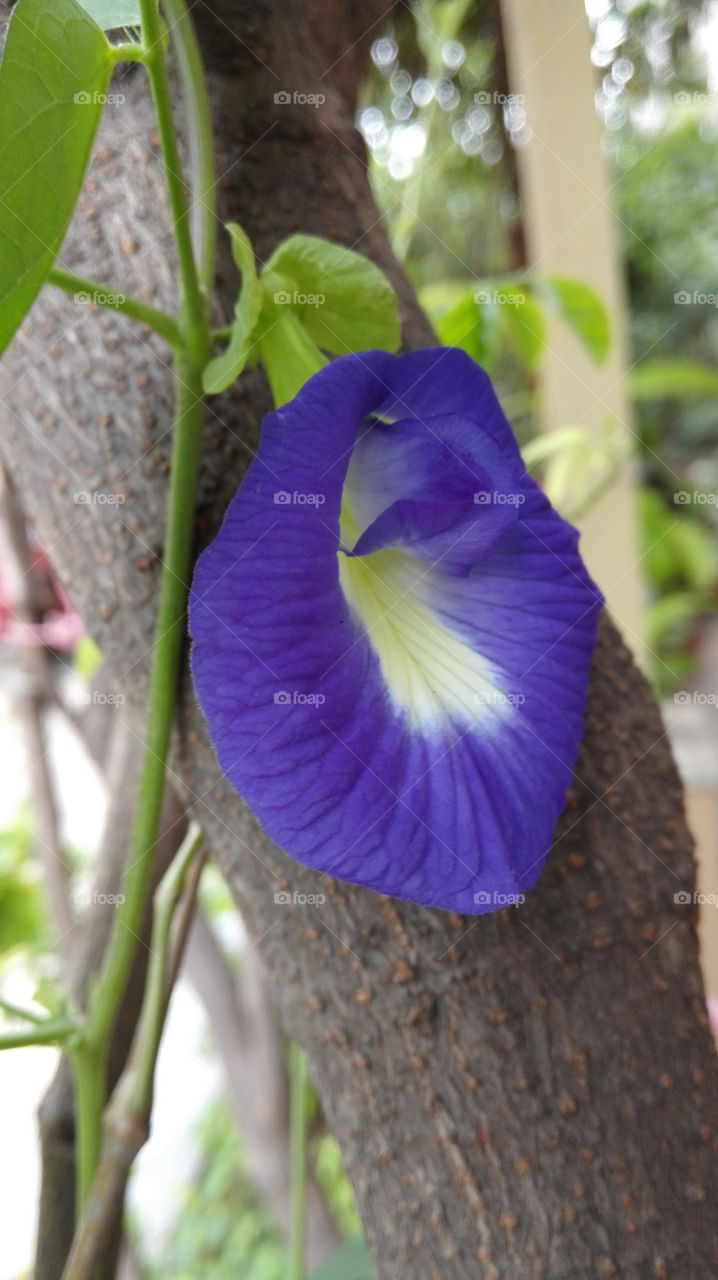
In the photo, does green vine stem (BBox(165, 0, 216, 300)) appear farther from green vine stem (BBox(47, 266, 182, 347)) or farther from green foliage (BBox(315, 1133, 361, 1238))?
green foliage (BBox(315, 1133, 361, 1238))

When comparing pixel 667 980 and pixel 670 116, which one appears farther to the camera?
pixel 670 116

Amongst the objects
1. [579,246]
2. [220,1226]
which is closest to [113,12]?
[579,246]

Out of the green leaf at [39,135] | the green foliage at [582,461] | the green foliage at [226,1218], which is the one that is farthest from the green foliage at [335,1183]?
the green leaf at [39,135]

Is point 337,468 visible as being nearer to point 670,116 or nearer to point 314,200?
point 314,200

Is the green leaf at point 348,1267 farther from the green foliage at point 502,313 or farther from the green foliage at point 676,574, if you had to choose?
the green foliage at point 676,574

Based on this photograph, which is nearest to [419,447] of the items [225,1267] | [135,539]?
[135,539]

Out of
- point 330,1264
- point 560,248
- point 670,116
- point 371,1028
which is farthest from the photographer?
point 670,116

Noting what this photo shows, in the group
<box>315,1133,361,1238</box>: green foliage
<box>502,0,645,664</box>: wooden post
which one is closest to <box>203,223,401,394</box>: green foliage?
<box>502,0,645,664</box>: wooden post
